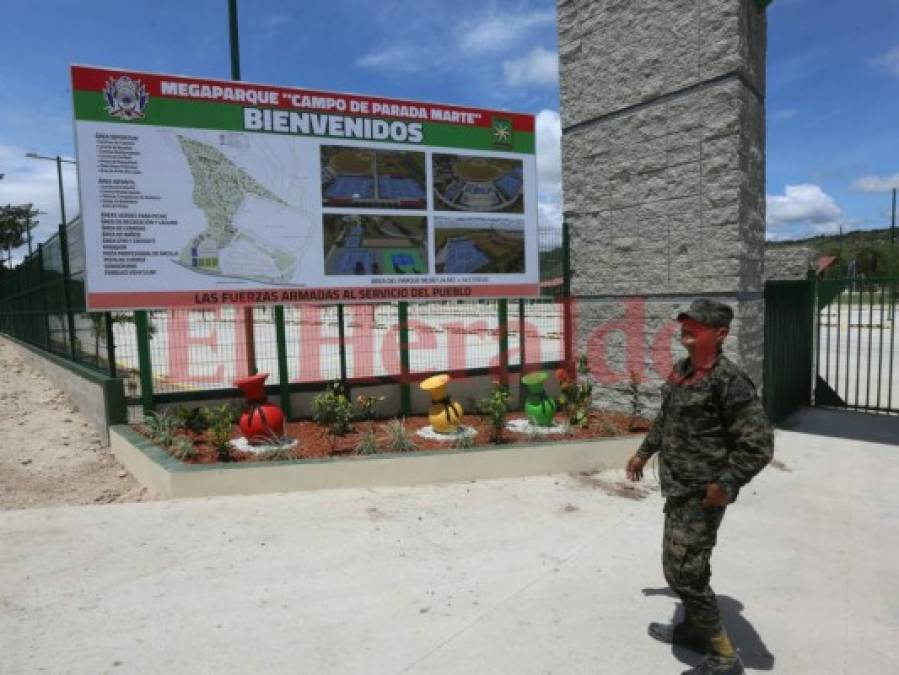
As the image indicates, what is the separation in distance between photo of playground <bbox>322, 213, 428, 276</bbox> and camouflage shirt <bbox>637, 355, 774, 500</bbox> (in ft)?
17.1

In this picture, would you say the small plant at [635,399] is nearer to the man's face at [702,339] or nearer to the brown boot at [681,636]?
the brown boot at [681,636]

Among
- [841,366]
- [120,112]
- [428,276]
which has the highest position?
[120,112]

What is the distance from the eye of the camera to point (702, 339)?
9.41 ft

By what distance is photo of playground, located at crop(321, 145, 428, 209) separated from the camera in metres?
7.39

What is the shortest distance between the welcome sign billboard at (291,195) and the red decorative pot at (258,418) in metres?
1.14

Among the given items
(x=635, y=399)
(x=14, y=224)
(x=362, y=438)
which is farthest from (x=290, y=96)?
(x=14, y=224)

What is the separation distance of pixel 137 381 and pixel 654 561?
8125 millimetres

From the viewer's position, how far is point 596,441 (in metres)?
6.63

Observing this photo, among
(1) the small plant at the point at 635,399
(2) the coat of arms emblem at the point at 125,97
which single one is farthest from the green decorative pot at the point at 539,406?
(2) the coat of arms emblem at the point at 125,97

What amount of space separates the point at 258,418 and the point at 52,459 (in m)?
2.49

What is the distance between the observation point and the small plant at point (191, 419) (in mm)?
6914

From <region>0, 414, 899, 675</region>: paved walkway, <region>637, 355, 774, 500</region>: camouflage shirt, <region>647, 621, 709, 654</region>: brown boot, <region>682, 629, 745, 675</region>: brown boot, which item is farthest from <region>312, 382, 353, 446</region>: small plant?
<region>682, 629, 745, 675</region>: brown boot

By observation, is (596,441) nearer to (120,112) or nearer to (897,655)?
(897,655)

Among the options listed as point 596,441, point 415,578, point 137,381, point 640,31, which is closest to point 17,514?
point 415,578
